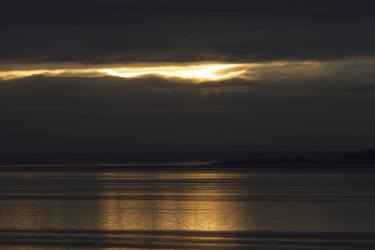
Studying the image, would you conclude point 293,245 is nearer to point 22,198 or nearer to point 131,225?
point 131,225

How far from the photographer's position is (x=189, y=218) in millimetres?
30656

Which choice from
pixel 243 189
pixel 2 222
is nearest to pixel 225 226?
pixel 2 222

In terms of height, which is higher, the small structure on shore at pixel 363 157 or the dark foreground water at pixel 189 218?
the small structure on shore at pixel 363 157

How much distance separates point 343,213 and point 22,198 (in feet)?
48.4

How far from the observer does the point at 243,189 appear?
1860 inches

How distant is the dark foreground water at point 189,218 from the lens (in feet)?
81.4

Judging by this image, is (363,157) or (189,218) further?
(363,157)

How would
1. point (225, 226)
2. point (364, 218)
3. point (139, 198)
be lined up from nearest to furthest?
point (225, 226), point (364, 218), point (139, 198)

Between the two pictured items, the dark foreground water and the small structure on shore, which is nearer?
the dark foreground water

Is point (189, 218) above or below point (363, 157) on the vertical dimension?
below

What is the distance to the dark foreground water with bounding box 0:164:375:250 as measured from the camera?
24812mm

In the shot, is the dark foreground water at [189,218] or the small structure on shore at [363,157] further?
the small structure on shore at [363,157]

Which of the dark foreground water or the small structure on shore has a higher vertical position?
the small structure on shore

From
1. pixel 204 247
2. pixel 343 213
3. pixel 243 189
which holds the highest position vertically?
pixel 243 189
